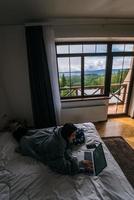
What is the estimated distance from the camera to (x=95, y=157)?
147 centimetres

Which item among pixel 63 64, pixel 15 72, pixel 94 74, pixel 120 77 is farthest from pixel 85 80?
pixel 15 72

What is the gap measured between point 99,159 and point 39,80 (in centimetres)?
165

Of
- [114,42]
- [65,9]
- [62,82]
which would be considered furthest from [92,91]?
[65,9]

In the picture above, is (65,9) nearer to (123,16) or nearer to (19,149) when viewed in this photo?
(123,16)

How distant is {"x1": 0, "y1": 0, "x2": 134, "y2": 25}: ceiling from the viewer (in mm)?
1717

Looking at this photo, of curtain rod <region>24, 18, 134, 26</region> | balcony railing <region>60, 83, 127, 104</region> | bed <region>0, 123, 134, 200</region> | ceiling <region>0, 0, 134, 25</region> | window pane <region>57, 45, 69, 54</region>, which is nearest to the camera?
bed <region>0, 123, 134, 200</region>

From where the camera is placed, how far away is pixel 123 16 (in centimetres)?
236

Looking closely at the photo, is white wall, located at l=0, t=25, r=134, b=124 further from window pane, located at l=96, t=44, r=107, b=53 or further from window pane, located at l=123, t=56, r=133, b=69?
window pane, located at l=123, t=56, r=133, b=69

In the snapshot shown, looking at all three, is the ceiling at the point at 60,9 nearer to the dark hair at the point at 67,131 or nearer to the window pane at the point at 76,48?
the window pane at the point at 76,48

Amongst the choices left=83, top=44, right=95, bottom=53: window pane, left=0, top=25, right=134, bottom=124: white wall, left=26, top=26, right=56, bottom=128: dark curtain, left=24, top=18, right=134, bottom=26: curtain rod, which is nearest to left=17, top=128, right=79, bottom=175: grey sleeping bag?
left=26, top=26, right=56, bottom=128: dark curtain

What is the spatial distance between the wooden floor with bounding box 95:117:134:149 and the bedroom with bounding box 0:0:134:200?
196mm

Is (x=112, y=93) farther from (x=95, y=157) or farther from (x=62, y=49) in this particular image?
(x=95, y=157)

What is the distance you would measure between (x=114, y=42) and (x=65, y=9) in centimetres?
134

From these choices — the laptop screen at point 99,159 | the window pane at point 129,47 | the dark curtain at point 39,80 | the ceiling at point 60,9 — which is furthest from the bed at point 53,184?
the window pane at point 129,47
